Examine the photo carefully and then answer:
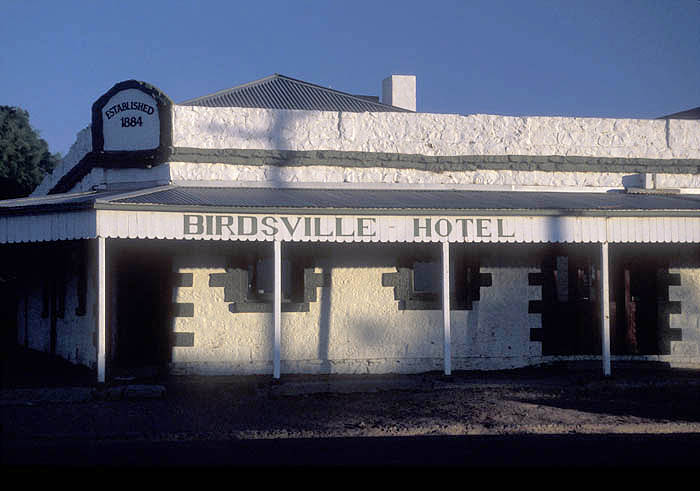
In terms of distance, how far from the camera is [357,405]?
9.43 m

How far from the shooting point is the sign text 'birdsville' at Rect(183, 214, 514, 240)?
10070mm

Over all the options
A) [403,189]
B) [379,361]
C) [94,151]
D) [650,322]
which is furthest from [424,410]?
[94,151]

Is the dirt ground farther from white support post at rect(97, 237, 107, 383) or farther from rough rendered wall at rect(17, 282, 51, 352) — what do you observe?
rough rendered wall at rect(17, 282, 51, 352)

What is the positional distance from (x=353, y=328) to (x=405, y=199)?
2182 mm

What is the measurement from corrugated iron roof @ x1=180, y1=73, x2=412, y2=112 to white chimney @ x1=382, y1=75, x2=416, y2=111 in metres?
1.11

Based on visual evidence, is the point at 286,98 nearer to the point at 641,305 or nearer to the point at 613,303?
the point at 613,303

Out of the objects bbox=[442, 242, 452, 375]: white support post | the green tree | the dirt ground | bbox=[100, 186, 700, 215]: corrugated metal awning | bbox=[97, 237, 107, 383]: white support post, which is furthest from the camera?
the green tree

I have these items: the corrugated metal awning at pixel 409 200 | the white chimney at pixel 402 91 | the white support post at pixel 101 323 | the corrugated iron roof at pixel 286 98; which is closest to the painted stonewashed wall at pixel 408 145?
the corrugated metal awning at pixel 409 200

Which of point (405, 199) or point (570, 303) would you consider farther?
point (570, 303)

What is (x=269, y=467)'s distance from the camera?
617 centimetres

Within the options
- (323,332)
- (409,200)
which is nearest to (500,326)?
(409,200)

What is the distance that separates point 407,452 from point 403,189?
632 centimetres

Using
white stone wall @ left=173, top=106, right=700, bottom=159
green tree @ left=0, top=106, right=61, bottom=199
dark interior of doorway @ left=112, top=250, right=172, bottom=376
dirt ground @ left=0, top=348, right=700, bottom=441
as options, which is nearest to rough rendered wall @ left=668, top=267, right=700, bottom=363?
dirt ground @ left=0, top=348, right=700, bottom=441

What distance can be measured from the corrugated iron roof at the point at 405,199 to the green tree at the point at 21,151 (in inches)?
1008
